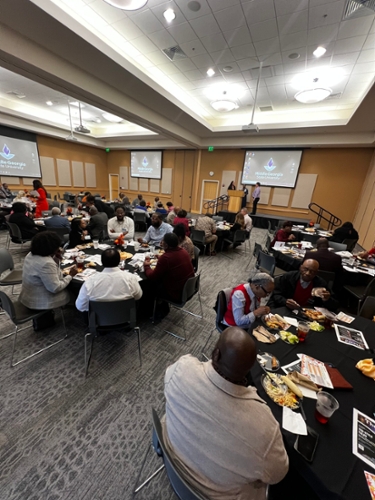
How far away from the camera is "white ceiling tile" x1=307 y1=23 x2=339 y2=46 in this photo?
375 cm

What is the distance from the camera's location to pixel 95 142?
13.4 meters

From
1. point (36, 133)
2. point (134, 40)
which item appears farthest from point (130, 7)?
point (36, 133)

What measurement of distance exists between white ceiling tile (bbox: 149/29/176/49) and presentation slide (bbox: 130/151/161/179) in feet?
29.0

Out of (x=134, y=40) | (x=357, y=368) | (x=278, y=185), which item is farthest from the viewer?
(x=278, y=185)

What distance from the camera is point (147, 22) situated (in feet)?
12.8

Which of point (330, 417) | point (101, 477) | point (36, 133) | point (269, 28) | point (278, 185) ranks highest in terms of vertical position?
point (269, 28)

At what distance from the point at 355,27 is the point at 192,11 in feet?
9.65

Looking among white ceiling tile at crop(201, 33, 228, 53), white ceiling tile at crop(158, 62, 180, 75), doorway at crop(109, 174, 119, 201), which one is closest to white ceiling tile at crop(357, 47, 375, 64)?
white ceiling tile at crop(201, 33, 228, 53)

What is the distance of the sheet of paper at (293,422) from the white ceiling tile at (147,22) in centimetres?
584

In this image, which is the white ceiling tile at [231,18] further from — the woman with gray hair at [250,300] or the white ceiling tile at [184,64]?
the woman with gray hair at [250,300]

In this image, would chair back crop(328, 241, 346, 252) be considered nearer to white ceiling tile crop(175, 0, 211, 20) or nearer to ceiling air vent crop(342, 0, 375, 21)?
ceiling air vent crop(342, 0, 375, 21)

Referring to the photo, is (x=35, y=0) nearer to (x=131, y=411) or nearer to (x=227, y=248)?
(x=131, y=411)

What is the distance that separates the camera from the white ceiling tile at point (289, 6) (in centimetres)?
326

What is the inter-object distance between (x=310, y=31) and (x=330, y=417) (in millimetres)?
5911
